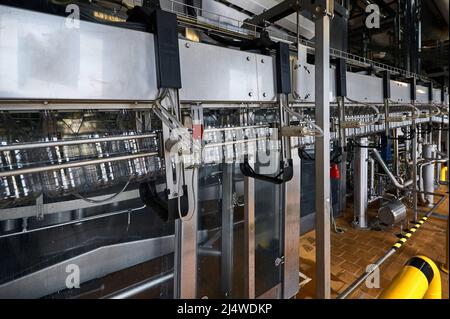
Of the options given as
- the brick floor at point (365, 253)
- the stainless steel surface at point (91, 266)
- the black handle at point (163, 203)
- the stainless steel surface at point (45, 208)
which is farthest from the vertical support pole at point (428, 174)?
the stainless steel surface at point (45, 208)

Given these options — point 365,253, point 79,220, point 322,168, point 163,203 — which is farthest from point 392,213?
point 79,220

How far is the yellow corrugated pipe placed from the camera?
894mm

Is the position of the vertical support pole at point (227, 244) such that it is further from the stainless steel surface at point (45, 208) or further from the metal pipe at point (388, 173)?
the metal pipe at point (388, 173)

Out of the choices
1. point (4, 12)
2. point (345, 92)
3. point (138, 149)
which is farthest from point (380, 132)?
point (4, 12)

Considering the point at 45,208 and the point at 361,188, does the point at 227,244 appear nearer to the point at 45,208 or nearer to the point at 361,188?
the point at 45,208

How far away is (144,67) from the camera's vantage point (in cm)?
64

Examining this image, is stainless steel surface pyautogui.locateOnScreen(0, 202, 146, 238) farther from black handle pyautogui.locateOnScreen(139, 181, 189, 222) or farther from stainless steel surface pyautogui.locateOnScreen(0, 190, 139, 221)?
black handle pyautogui.locateOnScreen(139, 181, 189, 222)

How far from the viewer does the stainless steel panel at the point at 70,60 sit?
48 centimetres

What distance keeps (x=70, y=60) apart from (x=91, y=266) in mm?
1256

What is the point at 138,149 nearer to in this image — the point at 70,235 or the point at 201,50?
the point at 201,50

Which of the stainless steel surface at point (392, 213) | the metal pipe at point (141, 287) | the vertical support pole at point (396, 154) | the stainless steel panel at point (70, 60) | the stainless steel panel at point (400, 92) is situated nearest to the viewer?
the stainless steel panel at point (70, 60)

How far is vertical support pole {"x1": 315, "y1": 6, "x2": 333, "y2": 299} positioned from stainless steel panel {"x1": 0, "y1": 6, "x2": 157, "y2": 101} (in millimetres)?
520

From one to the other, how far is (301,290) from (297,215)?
2.50 feet
